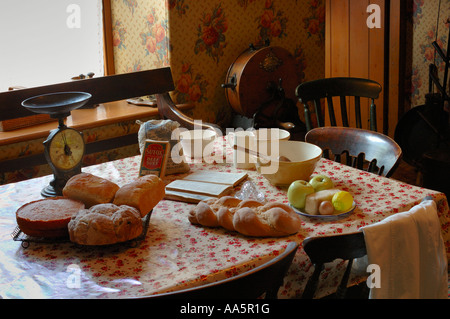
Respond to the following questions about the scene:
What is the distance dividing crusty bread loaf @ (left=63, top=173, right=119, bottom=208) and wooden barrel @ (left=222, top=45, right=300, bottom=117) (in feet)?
5.67

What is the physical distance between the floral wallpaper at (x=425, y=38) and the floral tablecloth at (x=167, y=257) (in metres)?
3.01

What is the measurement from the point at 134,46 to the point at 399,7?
197 cm

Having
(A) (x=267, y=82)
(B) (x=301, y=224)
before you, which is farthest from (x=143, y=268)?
(A) (x=267, y=82)

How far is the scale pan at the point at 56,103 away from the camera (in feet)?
5.55

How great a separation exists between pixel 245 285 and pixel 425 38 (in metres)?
3.91

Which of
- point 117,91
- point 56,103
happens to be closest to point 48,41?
point 117,91

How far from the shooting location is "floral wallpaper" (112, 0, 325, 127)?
3.24 m

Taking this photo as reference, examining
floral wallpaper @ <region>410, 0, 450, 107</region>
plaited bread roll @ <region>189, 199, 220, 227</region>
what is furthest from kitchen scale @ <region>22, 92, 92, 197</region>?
floral wallpaper @ <region>410, 0, 450, 107</region>

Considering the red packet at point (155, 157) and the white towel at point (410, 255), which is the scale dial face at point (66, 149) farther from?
the white towel at point (410, 255)

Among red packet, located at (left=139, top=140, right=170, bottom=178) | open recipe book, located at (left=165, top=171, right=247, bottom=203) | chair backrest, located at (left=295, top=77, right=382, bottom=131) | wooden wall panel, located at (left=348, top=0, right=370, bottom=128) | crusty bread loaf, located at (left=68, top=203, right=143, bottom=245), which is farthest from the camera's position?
wooden wall panel, located at (left=348, top=0, right=370, bottom=128)

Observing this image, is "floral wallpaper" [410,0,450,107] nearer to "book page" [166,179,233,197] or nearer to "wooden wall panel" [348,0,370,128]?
"wooden wall panel" [348,0,370,128]

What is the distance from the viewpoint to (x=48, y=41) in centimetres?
328

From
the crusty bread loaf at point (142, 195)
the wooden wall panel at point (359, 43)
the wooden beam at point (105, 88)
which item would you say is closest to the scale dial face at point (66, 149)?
the crusty bread loaf at point (142, 195)

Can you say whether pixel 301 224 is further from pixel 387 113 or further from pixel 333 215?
pixel 387 113
